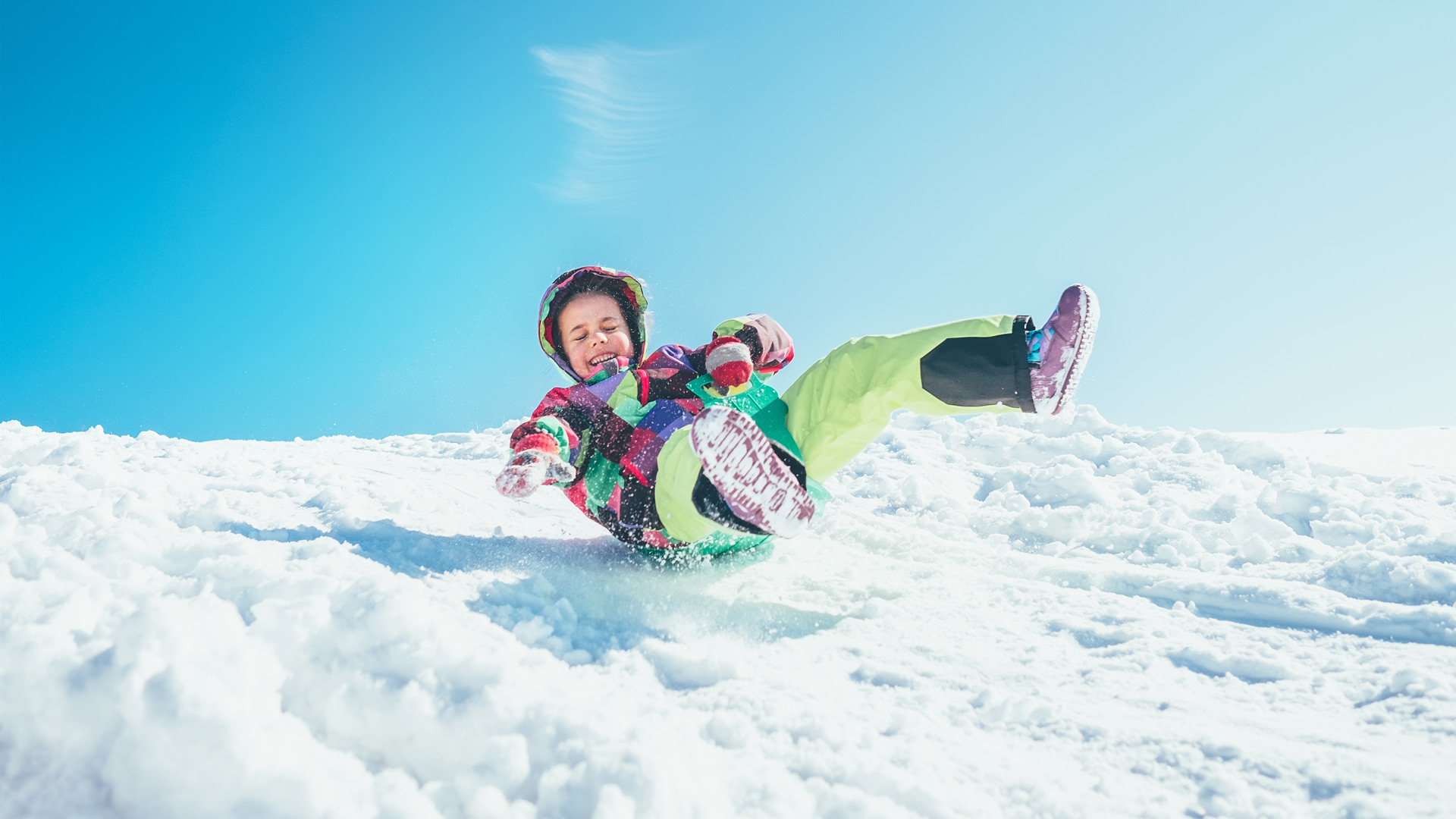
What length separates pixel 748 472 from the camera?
5.32 ft

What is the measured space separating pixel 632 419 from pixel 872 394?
0.86 m

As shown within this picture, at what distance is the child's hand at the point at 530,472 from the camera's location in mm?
1729

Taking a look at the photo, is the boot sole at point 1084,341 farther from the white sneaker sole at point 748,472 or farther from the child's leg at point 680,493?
the child's leg at point 680,493

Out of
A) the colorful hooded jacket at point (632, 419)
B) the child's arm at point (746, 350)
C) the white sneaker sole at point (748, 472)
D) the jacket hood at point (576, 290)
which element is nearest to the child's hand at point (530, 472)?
the colorful hooded jacket at point (632, 419)

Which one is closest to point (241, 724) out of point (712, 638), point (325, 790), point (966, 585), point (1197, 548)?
point (325, 790)

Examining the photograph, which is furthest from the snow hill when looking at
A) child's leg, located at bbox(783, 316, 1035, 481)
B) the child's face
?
the child's face

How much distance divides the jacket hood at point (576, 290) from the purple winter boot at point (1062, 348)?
5.30ft

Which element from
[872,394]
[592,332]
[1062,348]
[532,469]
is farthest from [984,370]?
[592,332]

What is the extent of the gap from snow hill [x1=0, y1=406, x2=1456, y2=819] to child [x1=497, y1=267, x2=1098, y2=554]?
0.79ft

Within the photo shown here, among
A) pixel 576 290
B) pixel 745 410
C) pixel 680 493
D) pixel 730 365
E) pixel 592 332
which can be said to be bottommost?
pixel 680 493

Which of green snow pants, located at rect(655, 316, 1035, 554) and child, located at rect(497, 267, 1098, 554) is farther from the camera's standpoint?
green snow pants, located at rect(655, 316, 1035, 554)

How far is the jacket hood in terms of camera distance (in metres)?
2.81

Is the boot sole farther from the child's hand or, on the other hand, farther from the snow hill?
the child's hand

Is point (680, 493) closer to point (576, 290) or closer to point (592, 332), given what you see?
Result: point (592, 332)
